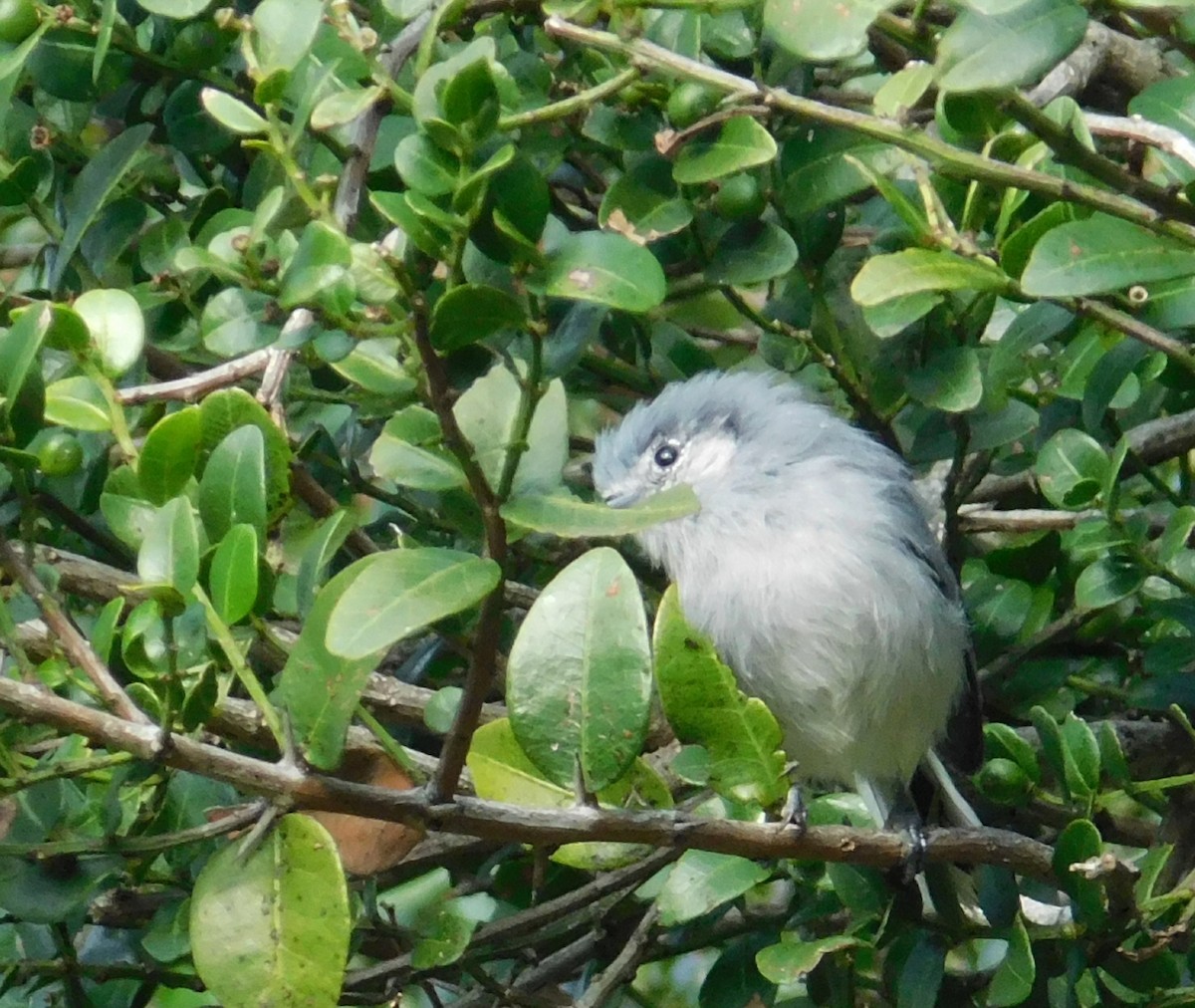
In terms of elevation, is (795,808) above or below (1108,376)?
below

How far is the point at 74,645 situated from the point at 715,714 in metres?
0.60

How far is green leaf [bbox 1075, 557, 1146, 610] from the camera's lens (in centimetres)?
192

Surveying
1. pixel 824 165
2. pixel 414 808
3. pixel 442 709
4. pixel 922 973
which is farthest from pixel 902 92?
pixel 922 973

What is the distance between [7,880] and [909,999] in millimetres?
1057

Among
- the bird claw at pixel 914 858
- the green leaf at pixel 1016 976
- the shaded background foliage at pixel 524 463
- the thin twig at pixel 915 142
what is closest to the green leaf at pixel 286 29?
the shaded background foliage at pixel 524 463

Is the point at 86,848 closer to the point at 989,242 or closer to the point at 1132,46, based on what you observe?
the point at 989,242

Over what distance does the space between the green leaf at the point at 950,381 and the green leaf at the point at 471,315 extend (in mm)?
840

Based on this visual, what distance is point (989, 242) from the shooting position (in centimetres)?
197

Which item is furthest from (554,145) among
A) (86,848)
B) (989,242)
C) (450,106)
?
(86,848)

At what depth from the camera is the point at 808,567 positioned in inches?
95.0

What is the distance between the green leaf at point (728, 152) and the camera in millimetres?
1663

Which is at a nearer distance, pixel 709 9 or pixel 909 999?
pixel 709 9

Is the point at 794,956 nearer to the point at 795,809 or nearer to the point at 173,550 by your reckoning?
the point at 795,809

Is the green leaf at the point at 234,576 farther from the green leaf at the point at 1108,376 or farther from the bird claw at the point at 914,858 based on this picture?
the green leaf at the point at 1108,376
